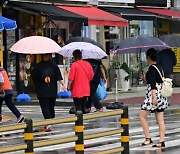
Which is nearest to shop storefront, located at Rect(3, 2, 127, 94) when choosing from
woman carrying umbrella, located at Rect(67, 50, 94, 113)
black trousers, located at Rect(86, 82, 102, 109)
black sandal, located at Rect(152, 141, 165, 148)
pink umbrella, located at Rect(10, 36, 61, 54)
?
black trousers, located at Rect(86, 82, 102, 109)

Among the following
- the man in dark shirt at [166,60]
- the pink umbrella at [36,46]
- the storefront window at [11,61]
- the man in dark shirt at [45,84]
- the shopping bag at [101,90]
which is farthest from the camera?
the storefront window at [11,61]

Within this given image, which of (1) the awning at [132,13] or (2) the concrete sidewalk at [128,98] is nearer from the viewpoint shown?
(2) the concrete sidewalk at [128,98]

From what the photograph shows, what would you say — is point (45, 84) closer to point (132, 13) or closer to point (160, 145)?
point (160, 145)

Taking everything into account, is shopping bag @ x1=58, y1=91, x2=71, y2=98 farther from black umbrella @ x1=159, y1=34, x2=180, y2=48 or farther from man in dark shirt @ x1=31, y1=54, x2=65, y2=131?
man in dark shirt @ x1=31, y1=54, x2=65, y2=131

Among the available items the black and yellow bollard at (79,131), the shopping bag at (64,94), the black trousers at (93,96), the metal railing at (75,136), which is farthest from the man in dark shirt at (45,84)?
the shopping bag at (64,94)

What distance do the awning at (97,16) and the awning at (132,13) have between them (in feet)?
5.13

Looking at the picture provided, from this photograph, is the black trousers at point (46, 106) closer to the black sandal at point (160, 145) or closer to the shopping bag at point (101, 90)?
the black sandal at point (160, 145)

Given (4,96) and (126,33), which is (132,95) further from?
(4,96)

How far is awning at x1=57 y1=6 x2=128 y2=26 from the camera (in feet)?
96.9

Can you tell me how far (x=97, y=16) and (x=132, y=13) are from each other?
4344mm

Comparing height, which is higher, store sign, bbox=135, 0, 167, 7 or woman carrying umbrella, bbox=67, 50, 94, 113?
store sign, bbox=135, 0, 167, 7

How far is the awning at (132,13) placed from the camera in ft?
110

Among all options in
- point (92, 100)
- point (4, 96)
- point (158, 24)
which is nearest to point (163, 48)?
point (92, 100)

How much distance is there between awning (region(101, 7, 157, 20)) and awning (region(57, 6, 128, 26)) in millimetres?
1563
